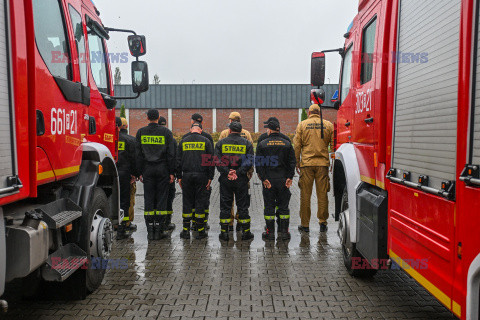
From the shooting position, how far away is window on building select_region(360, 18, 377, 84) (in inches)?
180

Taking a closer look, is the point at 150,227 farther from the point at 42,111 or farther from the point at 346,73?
the point at 42,111

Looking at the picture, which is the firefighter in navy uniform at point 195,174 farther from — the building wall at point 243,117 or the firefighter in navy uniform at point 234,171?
the building wall at point 243,117

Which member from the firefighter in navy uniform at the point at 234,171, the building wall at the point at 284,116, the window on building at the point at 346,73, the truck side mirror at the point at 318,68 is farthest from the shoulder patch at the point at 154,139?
the building wall at the point at 284,116

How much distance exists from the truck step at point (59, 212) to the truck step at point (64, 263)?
0.28 m

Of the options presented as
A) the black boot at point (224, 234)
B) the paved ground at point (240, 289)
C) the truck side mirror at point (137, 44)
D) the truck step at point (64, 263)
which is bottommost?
the paved ground at point (240, 289)

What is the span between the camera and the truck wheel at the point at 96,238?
13.6 ft

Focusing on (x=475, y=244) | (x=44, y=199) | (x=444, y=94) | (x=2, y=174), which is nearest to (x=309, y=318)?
(x=475, y=244)

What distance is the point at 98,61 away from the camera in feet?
17.1

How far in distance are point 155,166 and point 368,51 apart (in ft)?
12.0

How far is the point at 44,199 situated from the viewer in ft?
12.3

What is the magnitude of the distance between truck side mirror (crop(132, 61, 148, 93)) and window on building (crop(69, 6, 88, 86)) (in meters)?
0.78

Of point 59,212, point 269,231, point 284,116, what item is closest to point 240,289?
point 59,212

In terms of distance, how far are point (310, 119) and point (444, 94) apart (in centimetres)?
464

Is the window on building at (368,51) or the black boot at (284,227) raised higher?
the window on building at (368,51)
